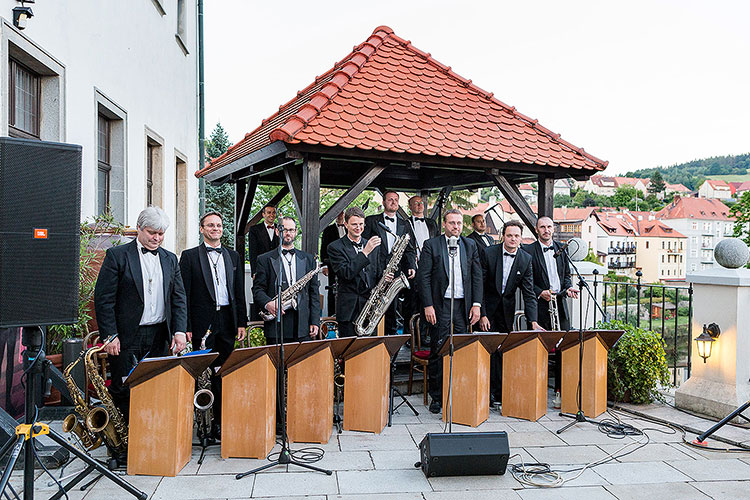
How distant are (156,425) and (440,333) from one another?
2999mm

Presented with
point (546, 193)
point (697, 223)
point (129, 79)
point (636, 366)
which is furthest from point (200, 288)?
point (697, 223)

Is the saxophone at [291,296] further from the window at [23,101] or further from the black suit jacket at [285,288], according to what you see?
the window at [23,101]

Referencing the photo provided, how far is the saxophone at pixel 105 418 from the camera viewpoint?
4.52m

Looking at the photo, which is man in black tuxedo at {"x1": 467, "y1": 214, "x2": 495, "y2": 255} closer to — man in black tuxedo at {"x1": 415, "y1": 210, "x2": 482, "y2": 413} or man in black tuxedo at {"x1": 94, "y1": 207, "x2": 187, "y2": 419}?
man in black tuxedo at {"x1": 415, "y1": 210, "x2": 482, "y2": 413}

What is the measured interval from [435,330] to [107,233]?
362cm

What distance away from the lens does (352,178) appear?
1049cm

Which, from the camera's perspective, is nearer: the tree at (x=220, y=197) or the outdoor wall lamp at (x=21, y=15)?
the outdoor wall lamp at (x=21, y=15)

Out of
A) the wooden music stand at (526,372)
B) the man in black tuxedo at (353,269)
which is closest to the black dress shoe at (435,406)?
the wooden music stand at (526,372)

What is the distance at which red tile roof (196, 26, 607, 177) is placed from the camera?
6.81 m

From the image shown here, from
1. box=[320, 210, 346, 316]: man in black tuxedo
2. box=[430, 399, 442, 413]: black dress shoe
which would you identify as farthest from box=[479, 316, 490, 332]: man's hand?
box=[320, 210, 346, 316]: man in black tuxedo

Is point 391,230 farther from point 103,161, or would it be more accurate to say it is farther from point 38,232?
point 38,232

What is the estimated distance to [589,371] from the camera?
239 inches

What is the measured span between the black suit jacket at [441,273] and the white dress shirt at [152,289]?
Result: 8.63ft

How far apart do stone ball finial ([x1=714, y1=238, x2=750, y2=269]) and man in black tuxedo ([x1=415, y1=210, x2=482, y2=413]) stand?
7.70 feet
